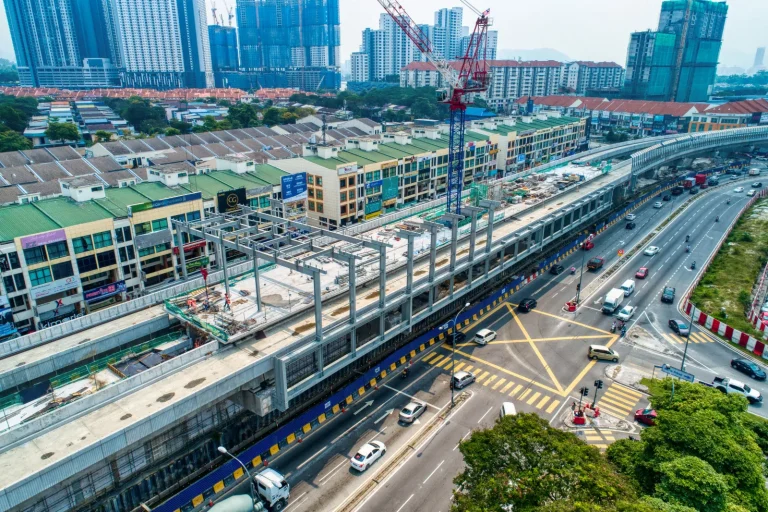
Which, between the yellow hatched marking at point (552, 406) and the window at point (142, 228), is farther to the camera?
the window at point (142, 228)

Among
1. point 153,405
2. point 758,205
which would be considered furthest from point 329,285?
point 758,205

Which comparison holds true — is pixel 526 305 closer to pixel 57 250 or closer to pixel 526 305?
pixel 526 305

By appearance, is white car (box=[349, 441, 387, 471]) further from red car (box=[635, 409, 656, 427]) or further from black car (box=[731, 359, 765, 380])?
black car (box=[731, 359, 765, 380])

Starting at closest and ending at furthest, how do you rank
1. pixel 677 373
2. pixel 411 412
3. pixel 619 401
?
pixel 411 412 → pixel 677 373 → pixel 619 401

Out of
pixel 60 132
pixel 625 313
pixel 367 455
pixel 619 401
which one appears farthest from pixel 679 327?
pixel 60 132

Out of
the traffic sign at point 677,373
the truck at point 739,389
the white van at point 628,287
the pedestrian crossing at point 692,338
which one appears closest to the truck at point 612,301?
the white van at point 628,287

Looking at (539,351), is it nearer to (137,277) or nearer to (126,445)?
(126,445)

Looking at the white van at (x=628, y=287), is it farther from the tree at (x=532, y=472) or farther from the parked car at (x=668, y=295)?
the tree at (x=532, y=472)
